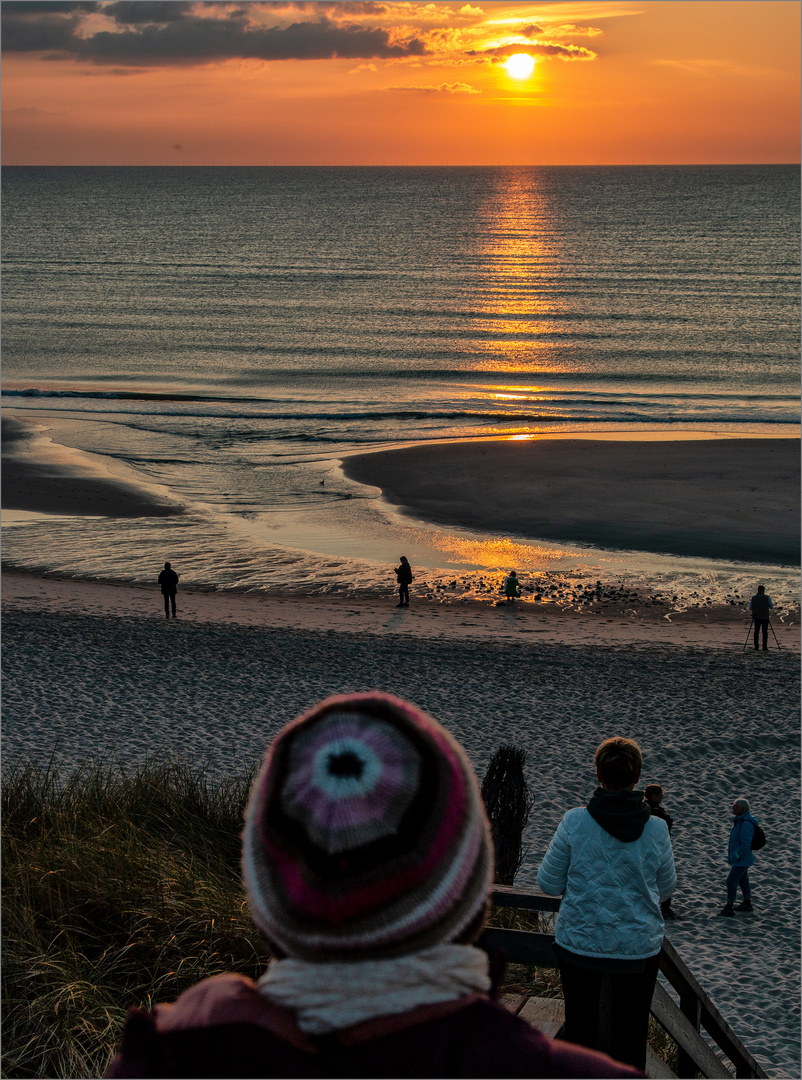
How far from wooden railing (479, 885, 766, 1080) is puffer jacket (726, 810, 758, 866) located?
382 centimetres

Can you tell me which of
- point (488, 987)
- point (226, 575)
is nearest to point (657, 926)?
point (488, 987)

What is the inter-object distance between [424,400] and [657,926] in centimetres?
3743

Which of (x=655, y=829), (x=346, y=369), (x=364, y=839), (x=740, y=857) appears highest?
(x=346, y=369)

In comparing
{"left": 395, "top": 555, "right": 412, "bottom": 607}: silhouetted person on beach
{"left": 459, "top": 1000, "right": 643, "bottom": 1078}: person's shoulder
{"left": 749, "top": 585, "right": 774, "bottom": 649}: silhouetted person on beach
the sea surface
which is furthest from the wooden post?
the sea surface

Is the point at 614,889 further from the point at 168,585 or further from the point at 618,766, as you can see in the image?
the point at 168,585

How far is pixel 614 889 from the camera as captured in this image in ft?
11.7

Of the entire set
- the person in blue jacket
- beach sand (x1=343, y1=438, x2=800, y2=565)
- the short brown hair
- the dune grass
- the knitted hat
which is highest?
beach sand (x1=343, y1=438, x2=800, y2=565)

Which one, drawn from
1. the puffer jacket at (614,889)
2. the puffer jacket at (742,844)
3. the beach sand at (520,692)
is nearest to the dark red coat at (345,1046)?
the puffer jacket at (614,889)

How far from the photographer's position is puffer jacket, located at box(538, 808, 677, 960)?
3572 mm

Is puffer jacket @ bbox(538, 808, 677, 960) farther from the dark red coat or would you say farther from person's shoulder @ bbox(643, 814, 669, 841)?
the dark red coat

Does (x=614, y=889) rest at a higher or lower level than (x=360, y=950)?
lower

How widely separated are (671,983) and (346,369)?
147 feet

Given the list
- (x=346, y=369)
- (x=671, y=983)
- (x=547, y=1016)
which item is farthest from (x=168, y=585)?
(x=346, y=369)

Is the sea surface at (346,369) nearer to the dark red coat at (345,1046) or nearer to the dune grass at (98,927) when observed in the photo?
the dune grass at (98,927)
